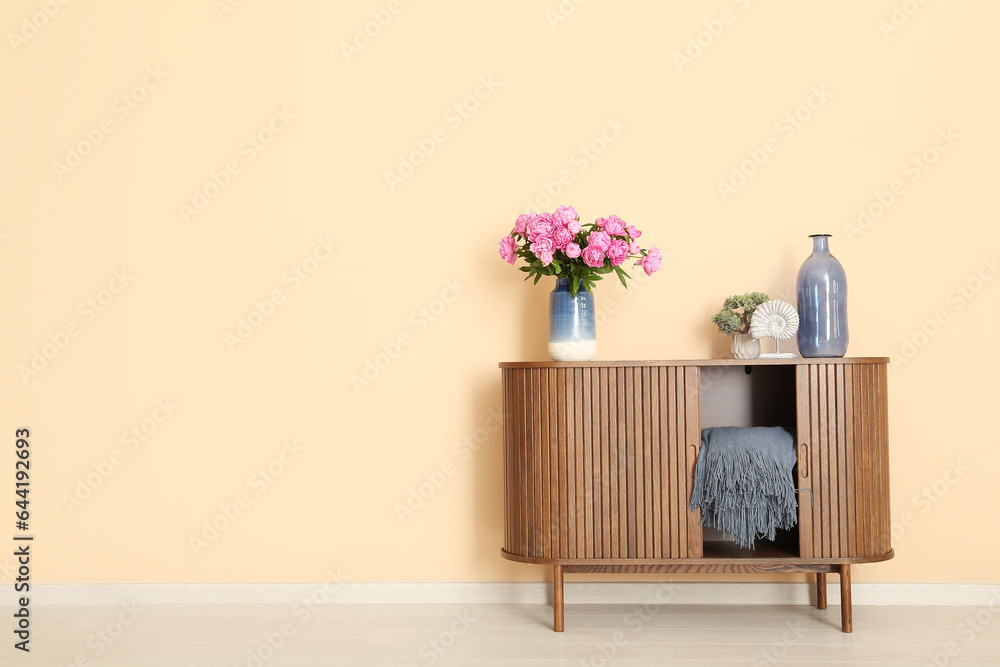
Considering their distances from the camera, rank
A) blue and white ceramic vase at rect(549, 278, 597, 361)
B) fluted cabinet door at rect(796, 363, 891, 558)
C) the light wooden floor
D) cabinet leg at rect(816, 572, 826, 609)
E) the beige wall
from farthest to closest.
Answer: the beige wall < cabinet leg at rect(816, 572, 826, 609) < blue and white ceramic vase at rect(549, 278, 597, 361) < fluted cabinet door at rect(796, 363, 891, 558) < the light wooden floor

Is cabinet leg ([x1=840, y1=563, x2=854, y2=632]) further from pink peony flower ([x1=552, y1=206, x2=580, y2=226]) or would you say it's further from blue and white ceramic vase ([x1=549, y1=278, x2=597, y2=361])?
pink peony flower ([x1=552, y1=206, x2=580, y2=226])

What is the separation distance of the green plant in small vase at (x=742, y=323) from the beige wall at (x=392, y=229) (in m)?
0.23

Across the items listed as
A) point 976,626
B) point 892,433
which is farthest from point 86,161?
point 976,626

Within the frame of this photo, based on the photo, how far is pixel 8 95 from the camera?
9.53 feet

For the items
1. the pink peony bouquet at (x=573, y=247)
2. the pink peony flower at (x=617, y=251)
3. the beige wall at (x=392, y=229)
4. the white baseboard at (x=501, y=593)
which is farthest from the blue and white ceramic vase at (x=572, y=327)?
the white baseboard at (x=501, y=593)

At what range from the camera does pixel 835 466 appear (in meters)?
2.31

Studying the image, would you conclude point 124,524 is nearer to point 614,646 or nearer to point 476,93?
point 614,646

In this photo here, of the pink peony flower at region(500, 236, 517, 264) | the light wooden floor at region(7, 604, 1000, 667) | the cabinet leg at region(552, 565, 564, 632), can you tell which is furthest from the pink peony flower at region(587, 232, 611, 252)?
the light wooden floor at region(7, 604, 1000, 667)

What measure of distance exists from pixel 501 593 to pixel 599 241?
1.33 meters

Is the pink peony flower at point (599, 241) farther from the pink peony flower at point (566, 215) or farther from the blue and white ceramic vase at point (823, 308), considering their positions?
the blue and white ceramic vase at point (823, 308)

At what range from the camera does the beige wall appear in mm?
2709

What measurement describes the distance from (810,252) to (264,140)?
207 cm

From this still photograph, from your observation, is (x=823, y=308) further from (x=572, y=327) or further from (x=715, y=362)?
(x=572, y=327)

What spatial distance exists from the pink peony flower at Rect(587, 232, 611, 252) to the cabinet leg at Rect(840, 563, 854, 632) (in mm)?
1243
